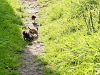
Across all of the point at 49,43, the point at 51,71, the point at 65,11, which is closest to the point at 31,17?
the point at 65,11

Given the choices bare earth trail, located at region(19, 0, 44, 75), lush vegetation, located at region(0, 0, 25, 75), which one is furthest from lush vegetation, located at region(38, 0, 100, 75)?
lush vegetation, located at region(0, 0, 25, 75)

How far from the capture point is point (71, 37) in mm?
7852

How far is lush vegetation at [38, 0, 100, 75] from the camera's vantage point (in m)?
6.43

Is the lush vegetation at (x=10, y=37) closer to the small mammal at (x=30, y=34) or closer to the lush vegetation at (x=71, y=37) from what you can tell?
the small mammal at (x=30, y=34)

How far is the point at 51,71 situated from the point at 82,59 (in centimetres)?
123

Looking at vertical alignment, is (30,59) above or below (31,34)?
below

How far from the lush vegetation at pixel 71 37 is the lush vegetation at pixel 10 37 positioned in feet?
2.61

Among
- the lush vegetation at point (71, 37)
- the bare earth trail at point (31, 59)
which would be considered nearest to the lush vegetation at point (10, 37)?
the bare earth trail at point (31, 59)

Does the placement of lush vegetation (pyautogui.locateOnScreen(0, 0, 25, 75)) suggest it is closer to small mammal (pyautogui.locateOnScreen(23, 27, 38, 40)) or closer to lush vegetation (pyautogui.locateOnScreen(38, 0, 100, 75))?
small mammal (pyautogui.locateOnScreen(23, 27, 38, 40))

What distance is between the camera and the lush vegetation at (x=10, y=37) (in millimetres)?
7914

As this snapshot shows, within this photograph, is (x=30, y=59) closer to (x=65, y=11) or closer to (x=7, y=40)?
(x=7, y=40)

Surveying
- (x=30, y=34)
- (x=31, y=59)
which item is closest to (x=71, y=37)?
(x=31, y=59)

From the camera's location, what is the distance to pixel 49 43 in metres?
9.02

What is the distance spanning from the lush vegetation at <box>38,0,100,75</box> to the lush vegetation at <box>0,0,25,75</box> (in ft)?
2.61
